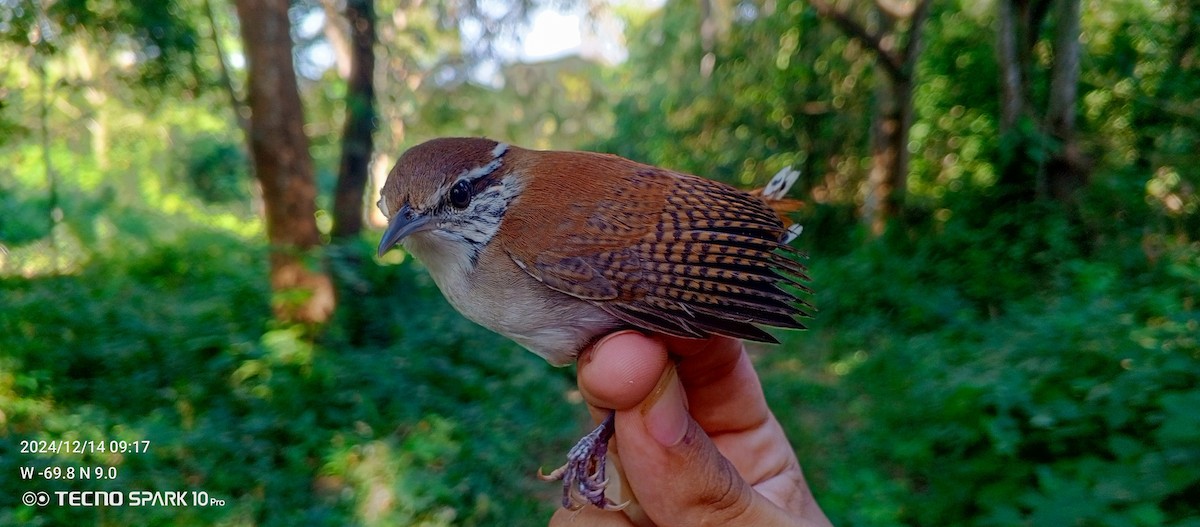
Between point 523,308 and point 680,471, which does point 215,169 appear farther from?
point 680,471

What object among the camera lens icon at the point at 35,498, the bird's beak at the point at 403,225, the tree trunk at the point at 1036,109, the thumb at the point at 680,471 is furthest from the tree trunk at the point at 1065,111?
the camera lens icon at the point at 35,498

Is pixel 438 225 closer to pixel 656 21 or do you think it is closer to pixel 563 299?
pixel 563 299

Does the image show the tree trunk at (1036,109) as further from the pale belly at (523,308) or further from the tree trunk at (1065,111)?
the pale belly at (523,308)

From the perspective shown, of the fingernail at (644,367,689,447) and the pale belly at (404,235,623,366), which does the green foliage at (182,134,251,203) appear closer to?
the pale belly at (404,235,623,366)

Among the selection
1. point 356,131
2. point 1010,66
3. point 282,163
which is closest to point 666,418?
point 282,163

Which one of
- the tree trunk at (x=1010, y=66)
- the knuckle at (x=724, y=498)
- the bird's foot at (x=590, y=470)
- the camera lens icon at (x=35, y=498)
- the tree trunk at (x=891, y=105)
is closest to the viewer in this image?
the knuckle at (x=724, y=498)

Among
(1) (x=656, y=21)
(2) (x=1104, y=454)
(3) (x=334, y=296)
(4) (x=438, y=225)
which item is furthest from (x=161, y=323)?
(1) (x=656, y=21)

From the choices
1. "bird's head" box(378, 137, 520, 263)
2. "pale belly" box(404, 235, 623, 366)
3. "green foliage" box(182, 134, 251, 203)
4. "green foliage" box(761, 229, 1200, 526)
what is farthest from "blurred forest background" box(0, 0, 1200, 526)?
"green foliage" box(182, 134, 251, 203)

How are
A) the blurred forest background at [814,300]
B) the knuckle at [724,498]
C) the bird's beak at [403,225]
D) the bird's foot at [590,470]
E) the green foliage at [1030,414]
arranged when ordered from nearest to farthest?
1. the knuckle at [724,498]
2. the bird's beak at [403,225]
3. the bird's foot at [590,470]
4. the green foliage at [1030,414]
5. the blurred forest background at [814,300]
